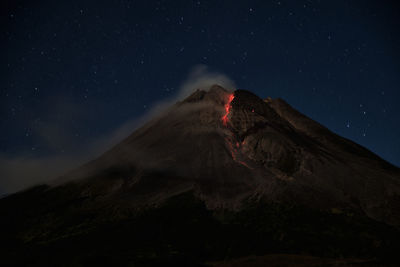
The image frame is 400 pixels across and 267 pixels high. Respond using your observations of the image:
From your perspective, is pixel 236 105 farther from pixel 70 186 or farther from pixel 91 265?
pixel 91 265

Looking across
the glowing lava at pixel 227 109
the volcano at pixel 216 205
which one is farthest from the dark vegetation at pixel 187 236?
the glowing lava at pixel 227 109

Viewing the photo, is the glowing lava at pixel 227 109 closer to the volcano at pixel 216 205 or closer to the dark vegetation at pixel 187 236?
the volcano at pixel 216 205

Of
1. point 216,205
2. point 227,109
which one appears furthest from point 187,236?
point 227,109

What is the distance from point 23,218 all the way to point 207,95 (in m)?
76.9

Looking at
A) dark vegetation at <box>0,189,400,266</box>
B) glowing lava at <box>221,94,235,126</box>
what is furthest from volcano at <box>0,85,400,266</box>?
glowing lava at <box>221,94,235,126</box>

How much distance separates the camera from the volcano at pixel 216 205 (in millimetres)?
48938

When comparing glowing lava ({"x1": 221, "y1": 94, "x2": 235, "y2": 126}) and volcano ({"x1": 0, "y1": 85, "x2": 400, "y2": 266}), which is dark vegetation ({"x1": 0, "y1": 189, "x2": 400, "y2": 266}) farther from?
glowing lava ({"x1": 221, "y1": 94, "x2": 235, "y2": 126})

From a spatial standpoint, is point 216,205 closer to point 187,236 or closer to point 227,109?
point 187,236

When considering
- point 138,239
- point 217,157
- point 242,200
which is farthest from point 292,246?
point 217,157

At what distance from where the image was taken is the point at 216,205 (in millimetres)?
63188

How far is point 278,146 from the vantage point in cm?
8531

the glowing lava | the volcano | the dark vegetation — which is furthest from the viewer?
the glowing lava

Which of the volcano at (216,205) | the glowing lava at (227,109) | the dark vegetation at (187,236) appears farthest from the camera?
the glowing lava at (227,109)

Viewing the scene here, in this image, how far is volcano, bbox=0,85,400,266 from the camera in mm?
48938
